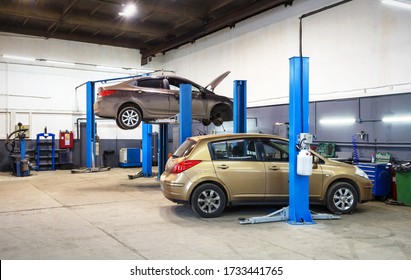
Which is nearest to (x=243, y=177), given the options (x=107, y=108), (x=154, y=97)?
(x=154, y=97)

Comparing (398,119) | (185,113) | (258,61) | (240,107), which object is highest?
(258,61)

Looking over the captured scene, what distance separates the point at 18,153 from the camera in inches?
579

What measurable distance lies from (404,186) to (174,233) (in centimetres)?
546

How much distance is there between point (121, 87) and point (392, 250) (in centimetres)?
739

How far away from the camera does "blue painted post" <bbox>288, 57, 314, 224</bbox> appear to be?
229 inches

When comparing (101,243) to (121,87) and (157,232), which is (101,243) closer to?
(157,232)

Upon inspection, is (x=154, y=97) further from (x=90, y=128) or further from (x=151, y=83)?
(x=90, y=128)

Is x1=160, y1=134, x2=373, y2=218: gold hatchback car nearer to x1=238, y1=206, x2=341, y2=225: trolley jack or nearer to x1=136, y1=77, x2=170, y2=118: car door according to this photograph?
x1=238, y1=206, x2=341, y2=225: trolley jack

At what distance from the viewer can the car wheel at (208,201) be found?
615 cm

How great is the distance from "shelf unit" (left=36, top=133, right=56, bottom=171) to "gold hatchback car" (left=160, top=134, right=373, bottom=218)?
11.0 metres

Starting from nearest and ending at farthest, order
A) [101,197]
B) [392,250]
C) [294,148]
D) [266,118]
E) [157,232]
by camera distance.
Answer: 1. [392,250]
2. [157,232]
3. [294,148]
4. [101,197]
5. [266,118]

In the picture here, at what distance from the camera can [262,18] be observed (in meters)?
13.0

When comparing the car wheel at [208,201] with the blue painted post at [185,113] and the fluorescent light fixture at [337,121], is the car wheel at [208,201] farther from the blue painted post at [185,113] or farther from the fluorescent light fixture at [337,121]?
the fluorescent light fixture at [337,121]
